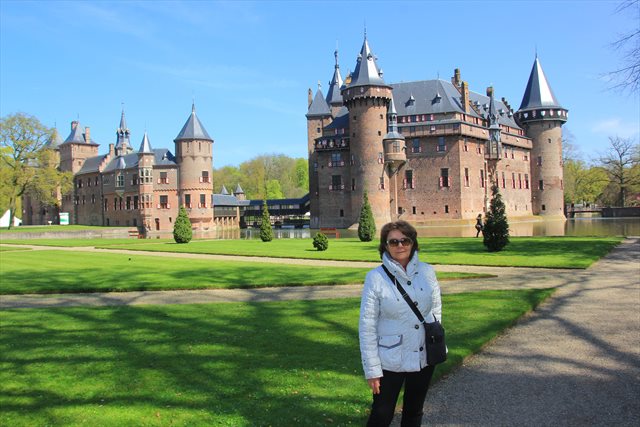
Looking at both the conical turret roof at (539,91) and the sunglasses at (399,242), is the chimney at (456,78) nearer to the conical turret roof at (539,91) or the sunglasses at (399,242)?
the conical turret roof at (539,91)

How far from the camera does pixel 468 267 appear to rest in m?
15.9

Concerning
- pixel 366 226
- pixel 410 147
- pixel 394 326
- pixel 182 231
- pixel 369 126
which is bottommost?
pixel 394 326

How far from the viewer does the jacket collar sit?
3.61m

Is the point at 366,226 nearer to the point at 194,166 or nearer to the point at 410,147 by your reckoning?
the point at 410,147

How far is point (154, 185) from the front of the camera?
62.3 m

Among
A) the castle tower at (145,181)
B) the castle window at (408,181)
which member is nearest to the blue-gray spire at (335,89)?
the castle window at (408,181)

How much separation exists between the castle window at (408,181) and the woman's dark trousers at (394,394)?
172 feet

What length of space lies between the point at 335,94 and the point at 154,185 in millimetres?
24135

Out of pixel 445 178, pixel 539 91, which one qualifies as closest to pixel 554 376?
pixel 445 178

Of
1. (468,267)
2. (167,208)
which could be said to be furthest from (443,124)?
(468,267)

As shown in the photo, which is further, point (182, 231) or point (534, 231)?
point (534, 231)

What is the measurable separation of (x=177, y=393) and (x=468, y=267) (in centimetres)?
1219

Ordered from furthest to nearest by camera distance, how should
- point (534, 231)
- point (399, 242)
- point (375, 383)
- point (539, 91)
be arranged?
point (539, 91) → point (534, 231) → point (399, 242) → point (375, 383)

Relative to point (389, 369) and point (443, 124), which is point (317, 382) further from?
point (443, 124)
